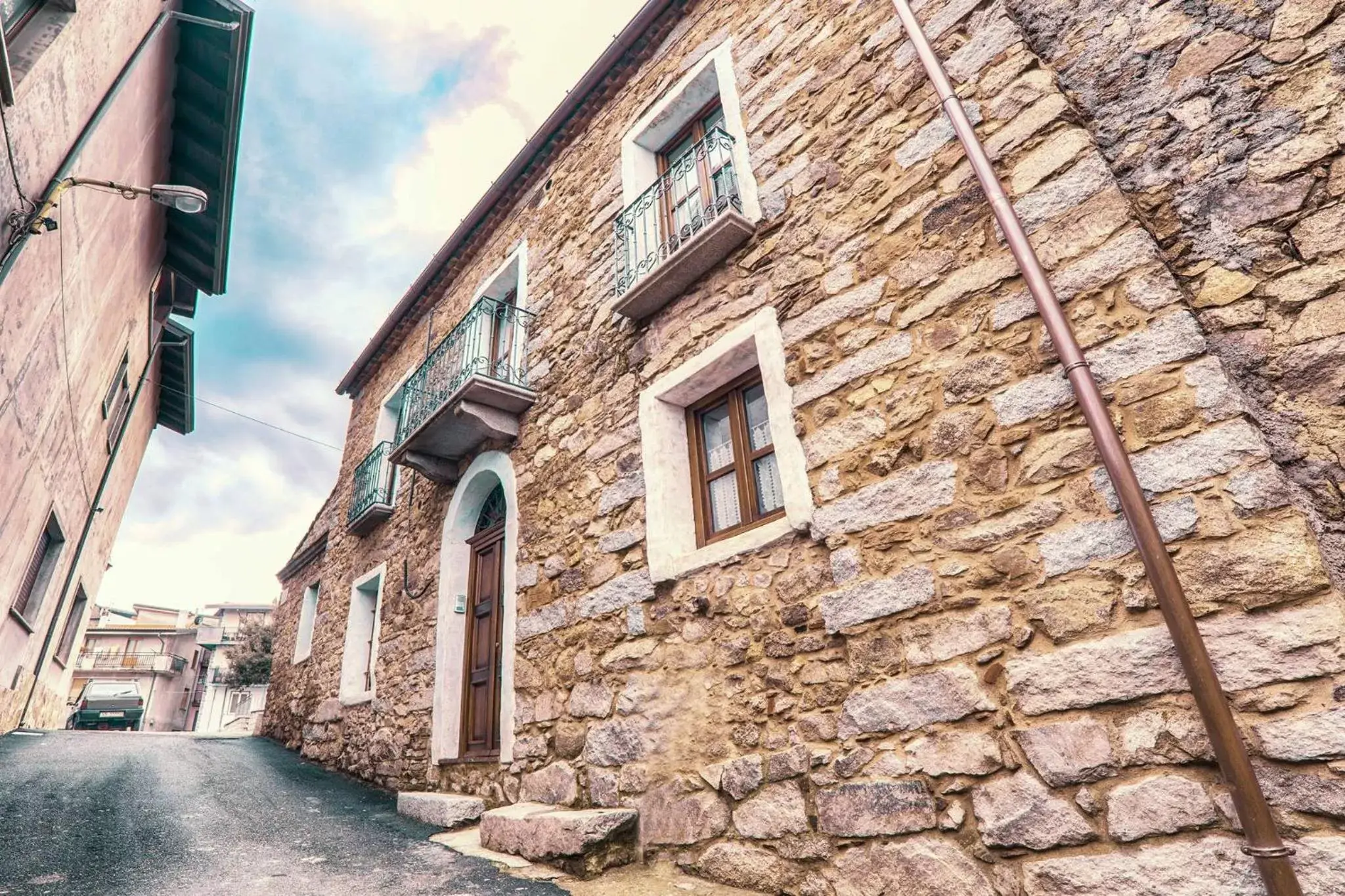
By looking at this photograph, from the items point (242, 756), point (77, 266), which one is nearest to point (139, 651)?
point (242, 756)

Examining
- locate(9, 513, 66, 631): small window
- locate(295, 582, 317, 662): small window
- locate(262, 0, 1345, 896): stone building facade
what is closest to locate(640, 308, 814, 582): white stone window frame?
locate(262, 0, 1345, 896): stone building facade

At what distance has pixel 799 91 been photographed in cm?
423

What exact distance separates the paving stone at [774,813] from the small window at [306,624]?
8.56 metres

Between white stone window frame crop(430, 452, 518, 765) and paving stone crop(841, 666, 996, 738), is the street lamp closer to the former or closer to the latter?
white stone window frame crop(430, 452, 518, 765)

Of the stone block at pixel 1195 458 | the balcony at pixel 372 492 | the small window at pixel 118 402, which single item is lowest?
the stone block at pixel 1195 458

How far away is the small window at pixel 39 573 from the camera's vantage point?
314 inches

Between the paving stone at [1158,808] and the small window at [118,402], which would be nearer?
the paving stone at [1158,808]

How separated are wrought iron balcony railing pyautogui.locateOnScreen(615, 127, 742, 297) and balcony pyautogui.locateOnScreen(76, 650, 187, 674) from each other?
37170 millimetres

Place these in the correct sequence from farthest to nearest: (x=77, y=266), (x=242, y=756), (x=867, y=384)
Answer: (x=242, y=756) < (x=77, y=266) < (x=867, y=384)

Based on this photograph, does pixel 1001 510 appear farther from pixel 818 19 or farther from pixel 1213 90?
pixel 818 19

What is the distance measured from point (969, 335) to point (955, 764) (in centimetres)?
172

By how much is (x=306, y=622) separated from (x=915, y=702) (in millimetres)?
10081

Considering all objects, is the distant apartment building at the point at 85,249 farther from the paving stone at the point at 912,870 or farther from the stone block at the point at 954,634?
the paving stone at the point at 912,870

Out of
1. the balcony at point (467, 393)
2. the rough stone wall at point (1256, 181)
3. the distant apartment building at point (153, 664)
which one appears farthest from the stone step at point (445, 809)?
the distant apartment building at point (153, 664)
